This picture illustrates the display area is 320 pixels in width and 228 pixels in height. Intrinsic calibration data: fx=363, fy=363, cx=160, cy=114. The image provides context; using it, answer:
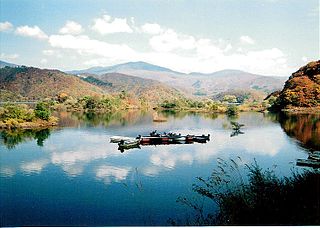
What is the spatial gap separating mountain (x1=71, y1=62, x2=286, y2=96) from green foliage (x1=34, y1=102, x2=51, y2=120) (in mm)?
1398

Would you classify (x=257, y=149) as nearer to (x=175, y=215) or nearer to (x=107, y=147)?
(x=107, y=147)

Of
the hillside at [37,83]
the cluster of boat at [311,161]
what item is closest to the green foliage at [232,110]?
the hillside at [37,83]

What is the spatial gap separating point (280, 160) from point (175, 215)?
11.9 feet

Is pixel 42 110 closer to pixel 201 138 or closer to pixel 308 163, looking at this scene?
pixel 201 138

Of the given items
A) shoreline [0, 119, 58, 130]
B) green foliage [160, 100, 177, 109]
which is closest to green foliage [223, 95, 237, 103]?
green foliage [160, 100, 177, 109]

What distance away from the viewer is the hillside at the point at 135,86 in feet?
38.7

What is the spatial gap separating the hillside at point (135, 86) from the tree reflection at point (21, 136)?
7.49 feet

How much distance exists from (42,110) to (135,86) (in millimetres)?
4638

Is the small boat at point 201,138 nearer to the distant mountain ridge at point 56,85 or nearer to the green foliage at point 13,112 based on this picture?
the distant mountain ridge at point 56,85

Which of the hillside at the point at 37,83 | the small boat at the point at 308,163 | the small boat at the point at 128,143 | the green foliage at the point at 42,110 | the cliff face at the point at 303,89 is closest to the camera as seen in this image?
the small boat at the point at 308,163

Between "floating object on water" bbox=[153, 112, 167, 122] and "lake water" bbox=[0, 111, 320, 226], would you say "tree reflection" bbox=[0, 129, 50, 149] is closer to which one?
"lake water" bbox=[0, 111, 320, 226]

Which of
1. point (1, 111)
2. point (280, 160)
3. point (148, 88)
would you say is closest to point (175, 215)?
point (280, 160)

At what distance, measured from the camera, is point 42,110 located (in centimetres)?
889

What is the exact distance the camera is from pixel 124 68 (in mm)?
9211
